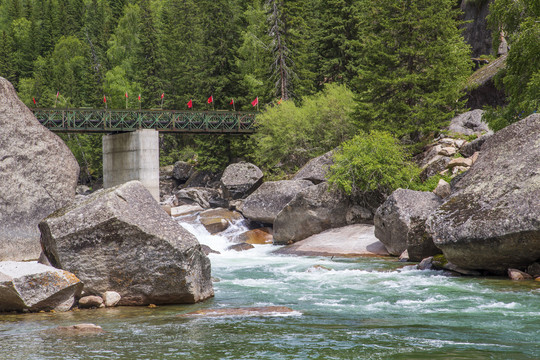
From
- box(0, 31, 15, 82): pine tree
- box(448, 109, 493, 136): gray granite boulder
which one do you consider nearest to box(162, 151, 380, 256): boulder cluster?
box(448, 109, 493, 136): gray granite boulder

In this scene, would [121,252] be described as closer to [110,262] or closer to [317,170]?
[110,262]

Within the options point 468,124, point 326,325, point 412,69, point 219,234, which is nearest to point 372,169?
point 468,124

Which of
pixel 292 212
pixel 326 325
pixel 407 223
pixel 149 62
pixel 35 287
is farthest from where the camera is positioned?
pixel 149 62

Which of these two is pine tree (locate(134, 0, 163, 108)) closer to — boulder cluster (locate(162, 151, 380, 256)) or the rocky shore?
boulder cluster (locate(162, 151, 380, 256))

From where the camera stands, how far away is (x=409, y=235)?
17.0 m

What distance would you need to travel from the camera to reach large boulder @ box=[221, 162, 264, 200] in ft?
110

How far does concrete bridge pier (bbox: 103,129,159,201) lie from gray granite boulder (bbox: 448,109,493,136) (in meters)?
18.8

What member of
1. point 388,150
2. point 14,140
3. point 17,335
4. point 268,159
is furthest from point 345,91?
point 17,335

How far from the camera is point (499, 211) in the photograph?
13.5 metres

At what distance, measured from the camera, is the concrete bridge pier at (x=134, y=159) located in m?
37.6

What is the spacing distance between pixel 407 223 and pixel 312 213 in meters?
5.35

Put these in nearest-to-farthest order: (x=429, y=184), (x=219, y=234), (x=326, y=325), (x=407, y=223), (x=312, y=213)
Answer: (x=326, y=325), (x=407, y=223), (x=429, y=184), (x=312, y=213), (x=219, y=234)

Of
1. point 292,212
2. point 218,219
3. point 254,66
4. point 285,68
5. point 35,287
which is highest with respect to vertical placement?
point 254,66

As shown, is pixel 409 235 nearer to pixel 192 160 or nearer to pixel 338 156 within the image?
pixel 338 156
